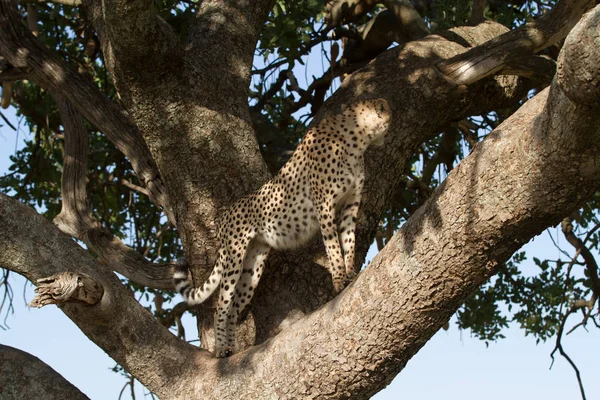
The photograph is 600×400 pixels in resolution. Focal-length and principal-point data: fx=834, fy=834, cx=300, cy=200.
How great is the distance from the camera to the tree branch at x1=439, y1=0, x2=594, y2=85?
16.8ft

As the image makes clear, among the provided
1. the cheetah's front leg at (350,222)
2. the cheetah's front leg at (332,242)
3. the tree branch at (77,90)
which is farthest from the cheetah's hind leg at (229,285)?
the tree branch at (77,90)

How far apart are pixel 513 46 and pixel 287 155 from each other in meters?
1.92

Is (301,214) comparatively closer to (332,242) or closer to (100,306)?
(332,242)

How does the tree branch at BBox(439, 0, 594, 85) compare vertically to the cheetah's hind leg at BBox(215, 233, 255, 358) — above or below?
above

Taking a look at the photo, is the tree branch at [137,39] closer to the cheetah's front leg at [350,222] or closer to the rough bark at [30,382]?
the cheetah's front leg at [350,222]

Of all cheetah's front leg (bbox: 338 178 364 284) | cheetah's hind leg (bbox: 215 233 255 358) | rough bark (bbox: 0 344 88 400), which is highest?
cheetah's front leg (bbox: 338 178 364 284)

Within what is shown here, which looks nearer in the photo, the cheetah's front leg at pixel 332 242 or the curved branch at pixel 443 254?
the curved branch at pixel 443 254

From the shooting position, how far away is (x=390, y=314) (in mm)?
3521

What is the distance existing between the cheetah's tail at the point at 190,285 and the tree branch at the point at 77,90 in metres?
0.41

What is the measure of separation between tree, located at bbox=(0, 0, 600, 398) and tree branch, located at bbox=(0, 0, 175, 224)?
12 millimetres

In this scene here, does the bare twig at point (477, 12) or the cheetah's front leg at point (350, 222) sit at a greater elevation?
the bare twig at point (477, 12)

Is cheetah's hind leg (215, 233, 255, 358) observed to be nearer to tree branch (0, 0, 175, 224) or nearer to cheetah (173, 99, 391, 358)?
cheetah (173, 99, 391, 358)

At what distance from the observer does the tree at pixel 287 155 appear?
3.12 meters

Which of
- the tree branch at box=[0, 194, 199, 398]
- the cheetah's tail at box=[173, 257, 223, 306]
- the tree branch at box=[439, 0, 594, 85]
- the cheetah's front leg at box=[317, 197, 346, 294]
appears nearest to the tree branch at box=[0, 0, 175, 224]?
the cheetah's tail at box=[173, 257, 223, 306]
